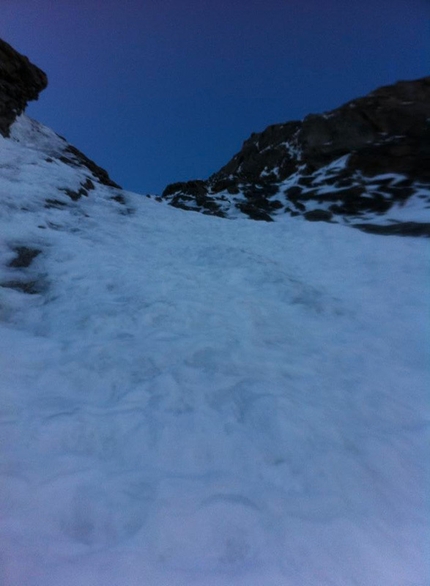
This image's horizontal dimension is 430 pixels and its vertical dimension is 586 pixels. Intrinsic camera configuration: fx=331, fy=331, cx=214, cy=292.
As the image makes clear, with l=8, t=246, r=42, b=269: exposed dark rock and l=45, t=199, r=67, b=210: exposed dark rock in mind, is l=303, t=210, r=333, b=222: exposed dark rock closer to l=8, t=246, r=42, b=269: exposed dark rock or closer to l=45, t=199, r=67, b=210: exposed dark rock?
l=45, t=199, r=67, b=210: exposed dark rock

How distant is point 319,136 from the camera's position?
3450 cm

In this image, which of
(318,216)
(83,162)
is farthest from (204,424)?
(83,162)

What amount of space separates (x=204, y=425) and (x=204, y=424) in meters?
0.02

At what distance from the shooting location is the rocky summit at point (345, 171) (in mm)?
20181

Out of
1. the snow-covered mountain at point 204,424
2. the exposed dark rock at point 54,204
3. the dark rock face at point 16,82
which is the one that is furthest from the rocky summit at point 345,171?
the exposed dark rock at point 54,204

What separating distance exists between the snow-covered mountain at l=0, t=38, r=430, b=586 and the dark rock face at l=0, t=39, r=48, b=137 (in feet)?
45.1

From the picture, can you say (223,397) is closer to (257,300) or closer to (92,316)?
(92,316)

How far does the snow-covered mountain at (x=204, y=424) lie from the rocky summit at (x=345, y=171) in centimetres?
926

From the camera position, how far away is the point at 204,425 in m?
3.44

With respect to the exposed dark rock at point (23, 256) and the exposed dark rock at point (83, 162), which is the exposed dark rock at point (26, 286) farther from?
the exposed dark rock at point (83, 162)

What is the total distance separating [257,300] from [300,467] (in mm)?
4067

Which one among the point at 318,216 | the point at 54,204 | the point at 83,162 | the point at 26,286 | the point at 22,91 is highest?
the point at 22,91

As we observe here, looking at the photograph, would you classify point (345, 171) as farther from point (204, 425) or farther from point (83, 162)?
point (204, 425)

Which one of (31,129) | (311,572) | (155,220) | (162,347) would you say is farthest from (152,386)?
(31,129)
